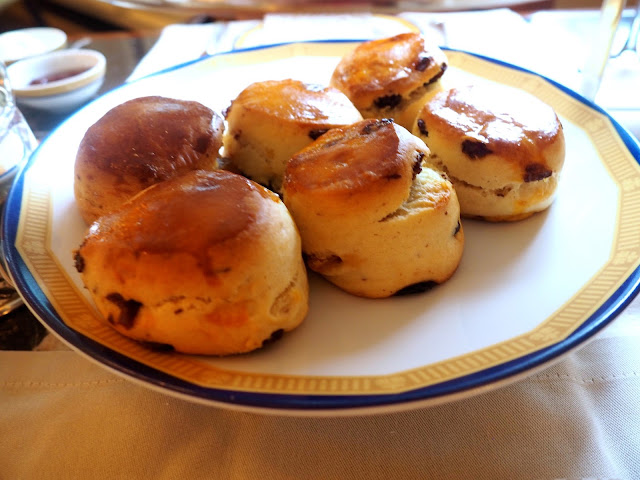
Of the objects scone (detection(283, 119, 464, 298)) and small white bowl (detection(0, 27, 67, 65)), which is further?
small white bowl (detection(0, 27, 67, 65))

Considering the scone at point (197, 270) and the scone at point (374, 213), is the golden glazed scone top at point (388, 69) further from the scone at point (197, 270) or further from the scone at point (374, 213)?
the scone at point (197, 270)

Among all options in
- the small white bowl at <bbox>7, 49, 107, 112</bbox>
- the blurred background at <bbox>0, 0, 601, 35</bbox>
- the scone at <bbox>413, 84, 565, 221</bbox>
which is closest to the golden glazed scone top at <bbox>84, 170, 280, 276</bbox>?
the scone at <bbox>413, 84, 565, 221</bbox>

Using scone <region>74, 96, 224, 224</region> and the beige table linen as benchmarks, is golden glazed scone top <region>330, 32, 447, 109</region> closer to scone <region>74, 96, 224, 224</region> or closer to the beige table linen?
scone <region>74, 96, 224, 224</region>

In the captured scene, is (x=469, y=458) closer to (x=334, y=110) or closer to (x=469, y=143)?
(x=469, y=143)

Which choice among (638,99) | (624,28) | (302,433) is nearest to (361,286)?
(302,433)

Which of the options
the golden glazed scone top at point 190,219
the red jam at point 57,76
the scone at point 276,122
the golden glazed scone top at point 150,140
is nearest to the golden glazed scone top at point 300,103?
the scone at point 276,122
